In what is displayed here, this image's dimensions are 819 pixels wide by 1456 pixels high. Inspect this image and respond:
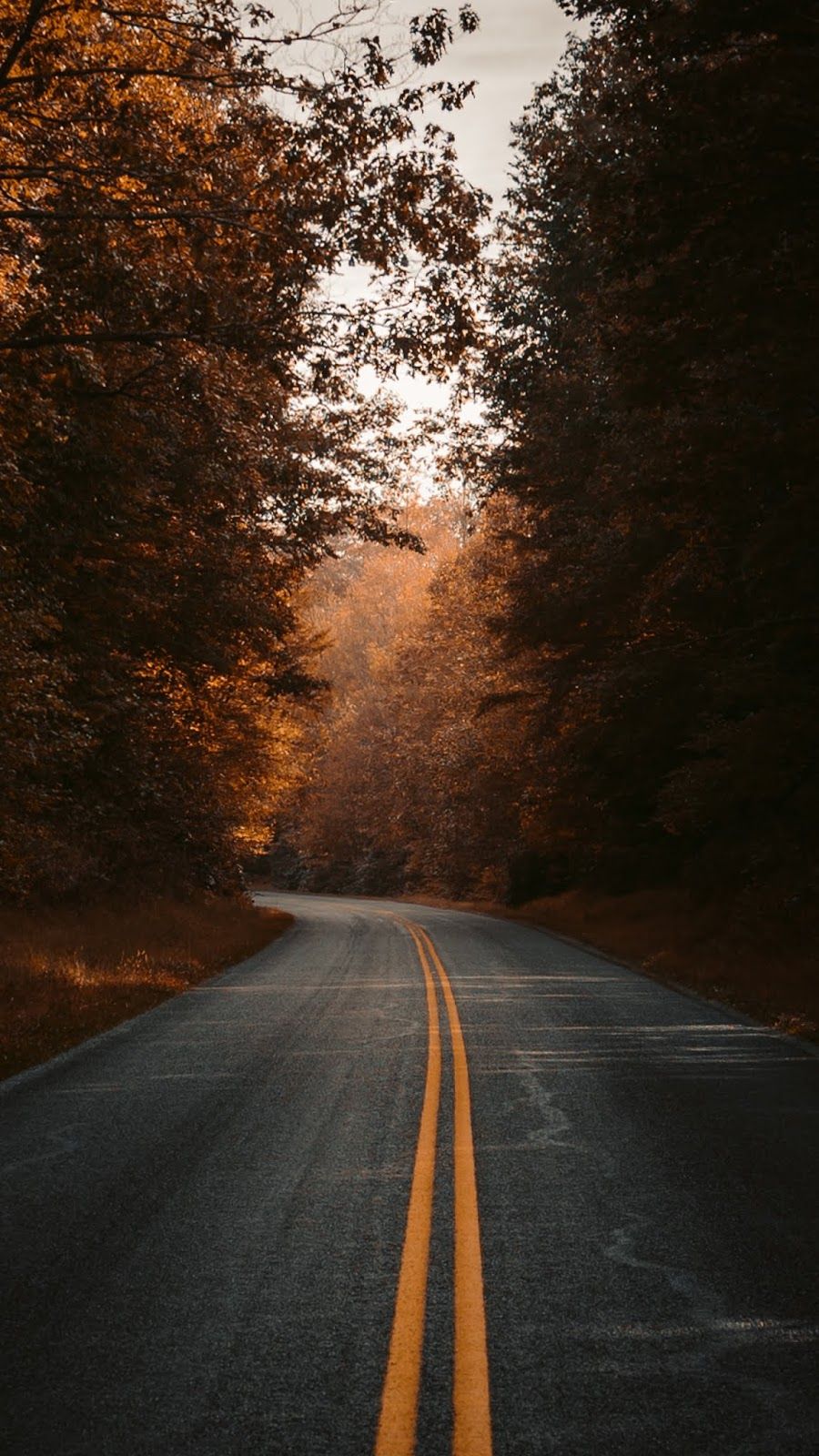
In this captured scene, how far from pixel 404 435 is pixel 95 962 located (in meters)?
12.7

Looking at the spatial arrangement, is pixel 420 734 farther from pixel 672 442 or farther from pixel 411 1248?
pixel 411 1248

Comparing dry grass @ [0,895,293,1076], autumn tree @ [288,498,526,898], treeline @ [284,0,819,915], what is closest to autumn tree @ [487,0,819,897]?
treeline @ [284,0,819,915]

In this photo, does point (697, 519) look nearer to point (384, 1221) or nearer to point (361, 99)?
point (361, 99)

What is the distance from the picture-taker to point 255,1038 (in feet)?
38.8

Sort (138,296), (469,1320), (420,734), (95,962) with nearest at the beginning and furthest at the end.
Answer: (469,1320) → (138,296) → (95,962) → (420,734)

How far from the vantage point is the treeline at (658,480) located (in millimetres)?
10820

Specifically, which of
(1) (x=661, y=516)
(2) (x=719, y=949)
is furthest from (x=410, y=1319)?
(1) (x=661, y=516)

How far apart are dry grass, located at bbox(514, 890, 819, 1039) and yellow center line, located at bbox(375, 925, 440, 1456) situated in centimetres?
661

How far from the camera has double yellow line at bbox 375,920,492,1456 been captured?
3867 millimetres

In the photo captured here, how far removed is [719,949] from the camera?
1923 centimetres

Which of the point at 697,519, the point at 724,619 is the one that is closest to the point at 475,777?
the point at 724,619

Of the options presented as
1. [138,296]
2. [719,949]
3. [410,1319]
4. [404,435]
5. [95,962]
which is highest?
[404,435]

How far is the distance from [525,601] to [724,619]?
22.1 ft

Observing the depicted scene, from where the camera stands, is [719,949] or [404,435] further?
[404,435]
